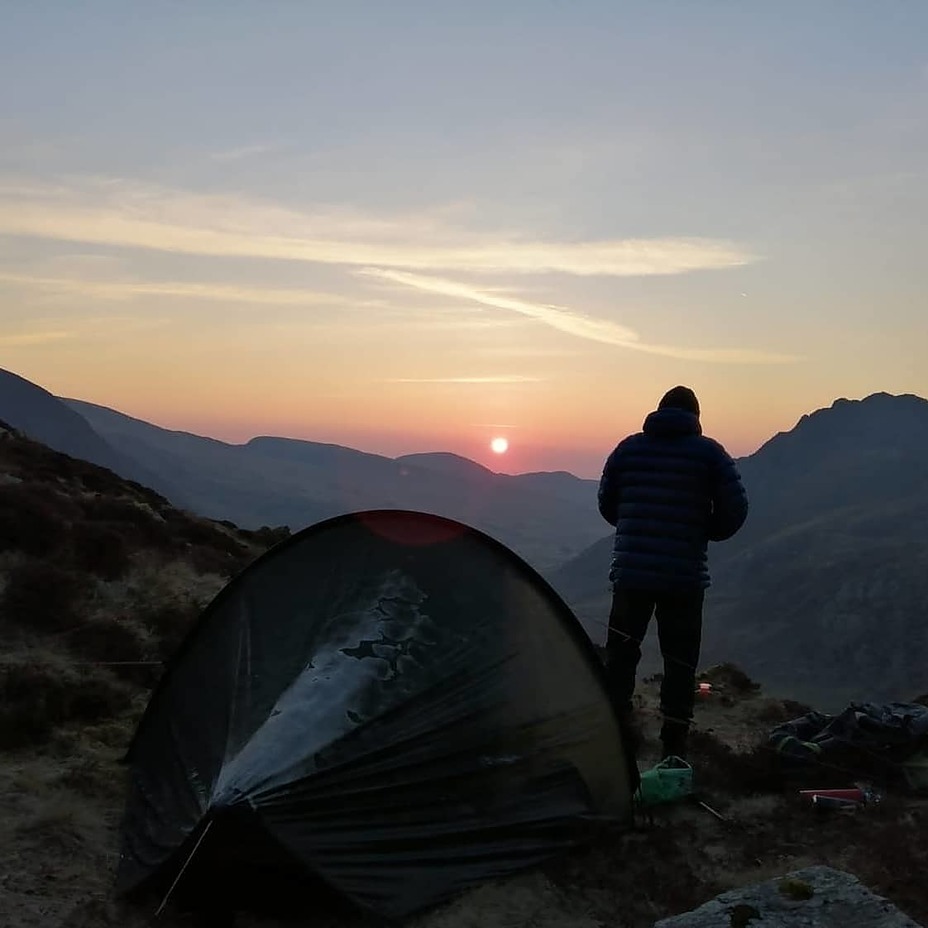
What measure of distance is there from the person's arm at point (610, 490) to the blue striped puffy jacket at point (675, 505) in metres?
0.17

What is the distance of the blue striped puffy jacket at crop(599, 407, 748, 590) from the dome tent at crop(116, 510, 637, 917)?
1.02m

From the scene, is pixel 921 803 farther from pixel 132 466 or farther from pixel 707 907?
pixel 132 466

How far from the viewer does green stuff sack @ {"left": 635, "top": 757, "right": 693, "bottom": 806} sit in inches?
275

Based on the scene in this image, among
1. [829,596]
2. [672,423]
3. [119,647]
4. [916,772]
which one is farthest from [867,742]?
[829,596]

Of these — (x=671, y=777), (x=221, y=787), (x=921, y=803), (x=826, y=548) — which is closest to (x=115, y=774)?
(x=221, y=787)

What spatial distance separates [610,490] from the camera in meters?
7.84

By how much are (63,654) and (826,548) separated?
158 m

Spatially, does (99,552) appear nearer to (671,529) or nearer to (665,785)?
(671,529)

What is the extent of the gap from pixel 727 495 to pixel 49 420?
18805 centimetres

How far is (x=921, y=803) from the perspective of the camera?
7254 mm

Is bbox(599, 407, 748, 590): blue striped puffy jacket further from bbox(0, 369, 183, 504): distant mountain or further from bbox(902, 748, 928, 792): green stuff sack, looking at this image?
bbox(0, 369, 183, 504): distant mountain

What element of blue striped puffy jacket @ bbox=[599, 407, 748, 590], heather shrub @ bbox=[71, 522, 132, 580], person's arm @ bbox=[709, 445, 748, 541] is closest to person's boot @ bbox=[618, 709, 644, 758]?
blue striped puffy jacket @ bbox=[599, 407, 748, 590]

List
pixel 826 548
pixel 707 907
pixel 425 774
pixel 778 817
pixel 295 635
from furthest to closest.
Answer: pixel 826 548 < pixel 778 817 < pixel 295 635 < pixel 425 774 < pixel 707 907

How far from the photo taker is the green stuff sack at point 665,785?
6996mm
